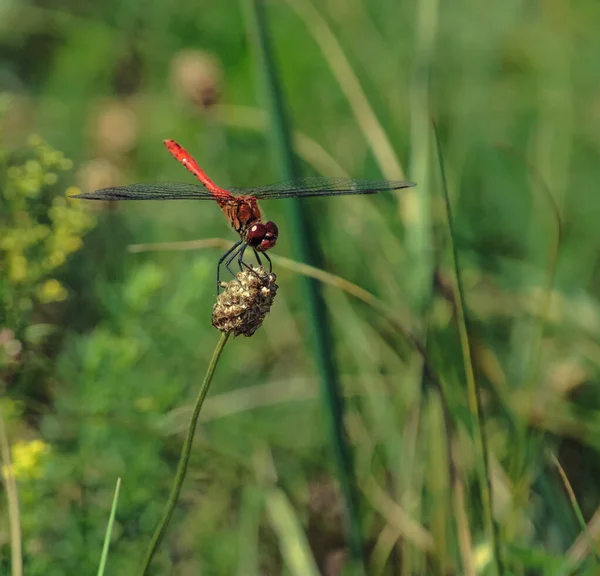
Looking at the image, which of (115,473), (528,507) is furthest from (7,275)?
(528,507)

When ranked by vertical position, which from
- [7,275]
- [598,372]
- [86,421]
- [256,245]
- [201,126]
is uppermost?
[201,126]

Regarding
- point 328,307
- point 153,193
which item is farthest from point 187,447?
point 328,307

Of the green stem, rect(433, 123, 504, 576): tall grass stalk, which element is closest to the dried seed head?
the green stem

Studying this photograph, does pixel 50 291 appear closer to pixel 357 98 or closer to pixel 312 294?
pixel 312 294

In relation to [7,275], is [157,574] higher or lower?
lower

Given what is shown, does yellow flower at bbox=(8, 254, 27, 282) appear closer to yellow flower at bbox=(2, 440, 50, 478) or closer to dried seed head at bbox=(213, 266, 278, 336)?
yellow flower at bbox=(2, 440, 50, 478)

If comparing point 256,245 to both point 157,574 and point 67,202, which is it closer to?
point 67,202
